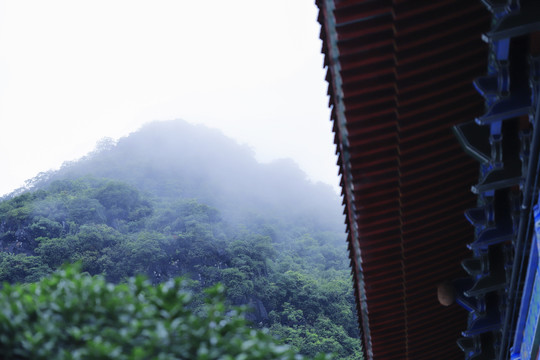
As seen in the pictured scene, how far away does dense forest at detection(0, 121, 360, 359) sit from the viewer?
35.2m

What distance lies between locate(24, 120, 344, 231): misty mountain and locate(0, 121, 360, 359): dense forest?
1.09ft

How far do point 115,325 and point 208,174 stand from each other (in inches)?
2827

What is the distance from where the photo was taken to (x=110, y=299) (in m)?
2.42

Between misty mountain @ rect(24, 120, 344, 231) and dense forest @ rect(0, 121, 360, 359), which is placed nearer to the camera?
dense forest @ rect(0, 121, 360, 359)

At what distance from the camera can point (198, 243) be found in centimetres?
3962

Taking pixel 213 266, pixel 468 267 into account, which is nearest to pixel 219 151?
pixel 213 266

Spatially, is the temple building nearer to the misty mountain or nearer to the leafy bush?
the leafy bush

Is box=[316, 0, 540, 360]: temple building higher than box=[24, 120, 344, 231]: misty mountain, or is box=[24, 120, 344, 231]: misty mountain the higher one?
box=[316, 0, 540, 360]: temple building

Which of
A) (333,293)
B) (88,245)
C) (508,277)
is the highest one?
(508,277)

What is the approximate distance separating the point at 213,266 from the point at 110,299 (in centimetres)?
3636

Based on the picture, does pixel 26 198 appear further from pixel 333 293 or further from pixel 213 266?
pixel 333 293

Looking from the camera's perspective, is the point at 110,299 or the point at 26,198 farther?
the point at 26,198

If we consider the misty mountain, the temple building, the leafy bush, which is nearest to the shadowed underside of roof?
the temple building

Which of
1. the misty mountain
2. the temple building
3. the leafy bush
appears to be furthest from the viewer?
the misty mountain
